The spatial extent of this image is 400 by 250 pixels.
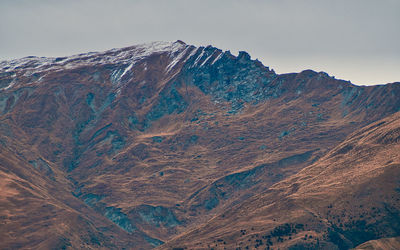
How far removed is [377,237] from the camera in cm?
19862

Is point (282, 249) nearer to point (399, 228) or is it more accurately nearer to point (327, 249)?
point (327, 249)

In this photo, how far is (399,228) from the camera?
199625mm

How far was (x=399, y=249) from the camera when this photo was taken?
189625 millimetres

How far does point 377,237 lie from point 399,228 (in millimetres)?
9252

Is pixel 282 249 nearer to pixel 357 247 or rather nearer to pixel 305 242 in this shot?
pixel 305 242

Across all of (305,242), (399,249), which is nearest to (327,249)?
(305,242)

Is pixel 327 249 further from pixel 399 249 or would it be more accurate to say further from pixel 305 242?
pixel 399 249

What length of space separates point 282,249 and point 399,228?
45113 mm

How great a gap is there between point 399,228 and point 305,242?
36.0 meters

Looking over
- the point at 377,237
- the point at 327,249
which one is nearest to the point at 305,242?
the point at 327,249

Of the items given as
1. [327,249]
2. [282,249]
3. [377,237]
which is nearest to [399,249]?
[377,237]

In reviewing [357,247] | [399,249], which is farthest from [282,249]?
[399,249]

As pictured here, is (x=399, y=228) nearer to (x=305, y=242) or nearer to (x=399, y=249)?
(x=399, y=249)

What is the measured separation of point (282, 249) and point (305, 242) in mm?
9185
